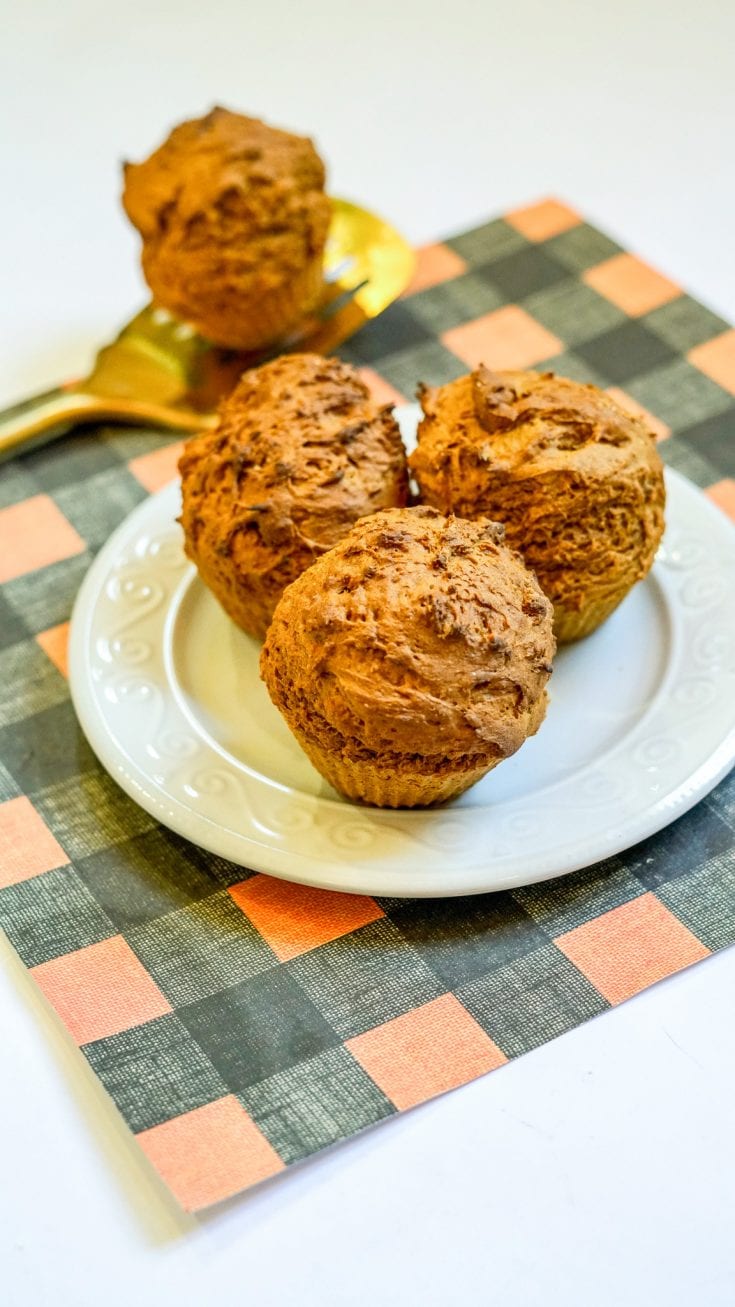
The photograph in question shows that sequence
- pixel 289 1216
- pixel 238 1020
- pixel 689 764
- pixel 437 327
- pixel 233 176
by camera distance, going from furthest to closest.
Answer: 1. pixel 437 327
2. pixel 233 176
3. pixel 689 764
4. pixel 238 1020
5. pixel 289 1216

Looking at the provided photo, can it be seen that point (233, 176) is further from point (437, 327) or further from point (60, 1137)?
point (60, 1137)

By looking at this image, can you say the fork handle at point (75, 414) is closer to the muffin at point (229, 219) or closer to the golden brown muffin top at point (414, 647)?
the muffin at point (229, 219)

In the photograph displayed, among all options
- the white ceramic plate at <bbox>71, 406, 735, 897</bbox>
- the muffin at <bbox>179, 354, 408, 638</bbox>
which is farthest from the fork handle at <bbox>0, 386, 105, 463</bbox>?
the muffin at <bbox>179, 354, 408, 638</bbox>

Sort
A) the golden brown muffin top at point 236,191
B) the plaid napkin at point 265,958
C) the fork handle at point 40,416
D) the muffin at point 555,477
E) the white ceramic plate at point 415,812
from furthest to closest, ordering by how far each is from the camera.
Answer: the fork handle at point 40,416 < the golden brown muffin top at point 236,191 < the muffin at point 555,477 < the white ceramic plate at point 415,812 < the plaid napkin at point 265,958

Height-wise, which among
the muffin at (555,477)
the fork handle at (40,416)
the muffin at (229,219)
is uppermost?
the muffin at (555,477)

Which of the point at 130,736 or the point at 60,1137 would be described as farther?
the point at 130,736

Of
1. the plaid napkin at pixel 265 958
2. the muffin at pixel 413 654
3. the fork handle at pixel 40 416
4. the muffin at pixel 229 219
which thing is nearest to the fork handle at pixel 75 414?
the fork handle at pixel 40 416

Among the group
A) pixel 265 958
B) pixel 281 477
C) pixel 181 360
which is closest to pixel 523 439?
pixel 281 477

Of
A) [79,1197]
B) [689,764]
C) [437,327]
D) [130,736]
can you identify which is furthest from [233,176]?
[79,1197]
